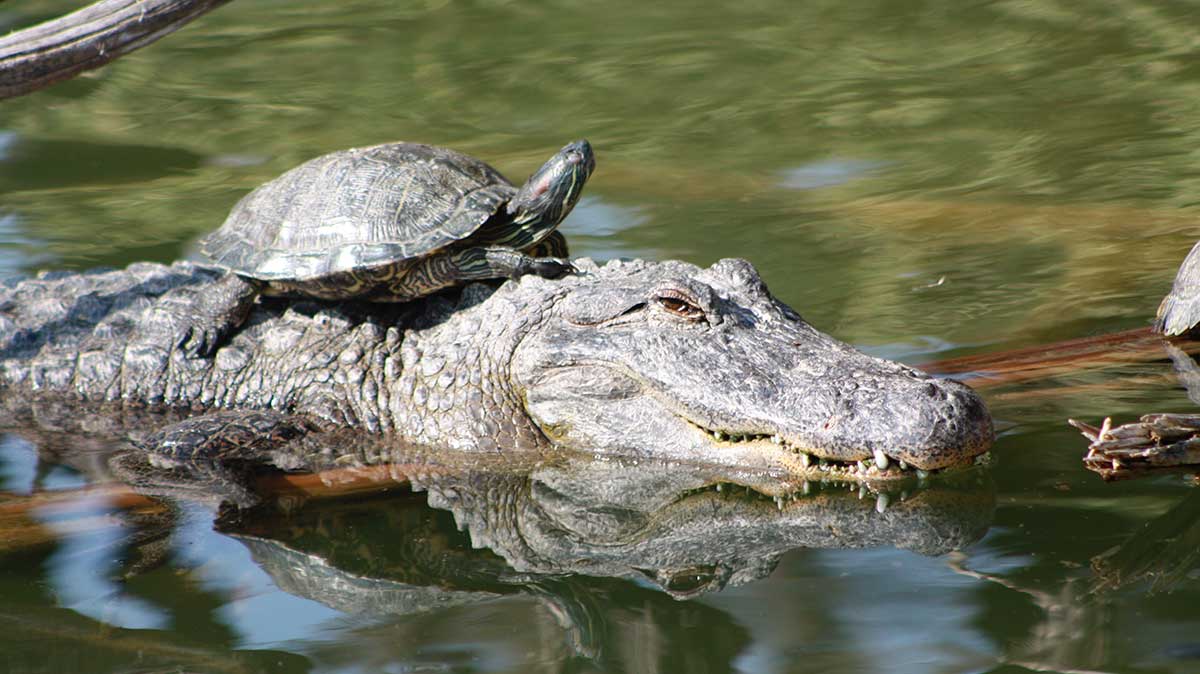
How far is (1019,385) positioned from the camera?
5.49 m

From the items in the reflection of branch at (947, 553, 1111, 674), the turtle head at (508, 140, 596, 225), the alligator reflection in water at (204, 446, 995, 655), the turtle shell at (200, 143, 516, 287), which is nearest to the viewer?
the reflection of branch at (947, 553, 1111, 674)

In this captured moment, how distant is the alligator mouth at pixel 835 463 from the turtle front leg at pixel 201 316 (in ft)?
8.40

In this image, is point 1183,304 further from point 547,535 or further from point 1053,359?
point 547,535

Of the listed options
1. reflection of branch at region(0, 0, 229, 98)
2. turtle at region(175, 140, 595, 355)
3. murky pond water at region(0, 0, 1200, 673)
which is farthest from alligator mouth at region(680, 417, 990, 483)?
reflection of branch at region(0, 0, 229, 98)

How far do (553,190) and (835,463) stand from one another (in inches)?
75.7

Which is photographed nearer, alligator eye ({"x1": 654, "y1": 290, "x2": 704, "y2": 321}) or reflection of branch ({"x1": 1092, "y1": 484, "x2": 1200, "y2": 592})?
reflection of branch ({"x1": 1092, "y1": 484, "x2": 1200, "y2": 592})

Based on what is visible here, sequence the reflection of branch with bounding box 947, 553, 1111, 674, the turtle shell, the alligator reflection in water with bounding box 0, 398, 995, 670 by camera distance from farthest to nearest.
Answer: the turtle shell
the alligator reflection in water with bounding box 0, 398, 995, 670
the reflection of branch with bounding box 947, 553, 1111, 674

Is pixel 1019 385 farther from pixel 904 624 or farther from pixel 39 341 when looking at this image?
pixel 39 341

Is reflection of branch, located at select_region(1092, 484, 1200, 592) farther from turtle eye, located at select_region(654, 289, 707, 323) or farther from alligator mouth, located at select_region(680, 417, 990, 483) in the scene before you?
turtle eye, located at select_region(654, 289, 707, 323)

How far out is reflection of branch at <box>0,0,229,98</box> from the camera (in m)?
6.00

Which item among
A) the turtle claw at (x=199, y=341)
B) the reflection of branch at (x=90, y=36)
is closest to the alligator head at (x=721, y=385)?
the turtle claw at (x=199, y=341)

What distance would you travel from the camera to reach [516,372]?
19.3 feet

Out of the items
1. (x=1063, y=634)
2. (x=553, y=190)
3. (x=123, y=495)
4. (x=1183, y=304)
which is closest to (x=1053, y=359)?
(x=1183, y=304)

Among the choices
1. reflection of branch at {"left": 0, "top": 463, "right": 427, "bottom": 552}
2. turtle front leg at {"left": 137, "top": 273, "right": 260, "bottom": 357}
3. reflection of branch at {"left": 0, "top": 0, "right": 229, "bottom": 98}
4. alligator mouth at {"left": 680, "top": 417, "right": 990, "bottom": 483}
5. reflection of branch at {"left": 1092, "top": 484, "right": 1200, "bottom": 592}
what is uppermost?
reflection of branch at {"left": 0, "top": 0, "right": 229, "bottom": 98}
